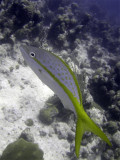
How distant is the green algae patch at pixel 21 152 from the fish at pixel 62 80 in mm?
2608

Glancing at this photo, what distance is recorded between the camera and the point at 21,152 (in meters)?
3.34

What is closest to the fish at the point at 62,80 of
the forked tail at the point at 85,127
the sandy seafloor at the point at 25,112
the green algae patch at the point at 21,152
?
the forked tail at the point at 85,127

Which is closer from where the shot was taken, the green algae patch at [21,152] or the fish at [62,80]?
the fish at [62,80]

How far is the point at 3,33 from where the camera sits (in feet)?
22.0

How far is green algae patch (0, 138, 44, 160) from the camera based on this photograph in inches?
127

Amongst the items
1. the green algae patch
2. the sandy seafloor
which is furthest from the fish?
the sandy seafloor

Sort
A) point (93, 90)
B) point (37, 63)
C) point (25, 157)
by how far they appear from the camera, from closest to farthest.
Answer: point (37, 63) < point (25, 157) < point (93, 90)

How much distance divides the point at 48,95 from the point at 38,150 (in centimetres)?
228

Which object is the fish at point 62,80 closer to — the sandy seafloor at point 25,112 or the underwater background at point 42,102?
the underwater background at point 42,102

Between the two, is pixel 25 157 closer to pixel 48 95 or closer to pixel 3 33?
pixel 48 95

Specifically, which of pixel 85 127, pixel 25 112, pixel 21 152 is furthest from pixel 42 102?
pixel 85 127

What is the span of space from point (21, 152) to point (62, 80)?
2.99m

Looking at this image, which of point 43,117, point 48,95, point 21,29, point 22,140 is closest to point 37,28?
point 21,29

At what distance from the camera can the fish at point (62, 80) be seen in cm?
124
